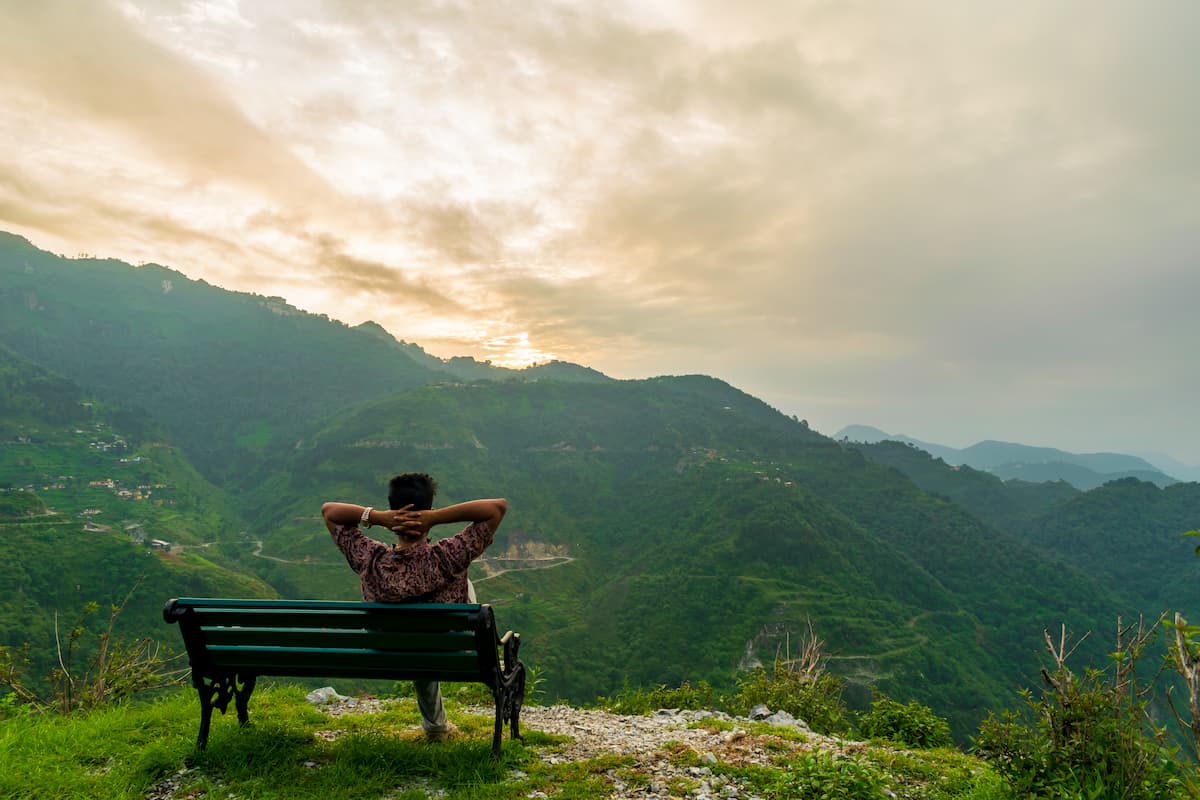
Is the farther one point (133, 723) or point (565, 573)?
point (565, 573)

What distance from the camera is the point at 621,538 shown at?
14125cm

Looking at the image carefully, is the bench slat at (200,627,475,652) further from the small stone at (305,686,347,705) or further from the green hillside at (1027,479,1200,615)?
the green hillside at (1027,479,1200,615)

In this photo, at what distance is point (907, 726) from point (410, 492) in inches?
284

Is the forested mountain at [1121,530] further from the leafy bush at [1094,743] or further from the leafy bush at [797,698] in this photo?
the leafy bush at [1094,743]

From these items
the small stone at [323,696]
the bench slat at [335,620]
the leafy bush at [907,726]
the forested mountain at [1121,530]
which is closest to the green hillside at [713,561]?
the forested mountain at [1121,530]

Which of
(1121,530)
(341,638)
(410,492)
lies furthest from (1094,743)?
(1121,530)

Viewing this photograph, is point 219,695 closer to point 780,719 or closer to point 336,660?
point 336,660

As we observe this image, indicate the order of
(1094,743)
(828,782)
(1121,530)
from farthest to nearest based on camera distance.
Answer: (1121,530), (828,782), (1094,743)

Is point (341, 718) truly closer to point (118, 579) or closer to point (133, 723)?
point (133, 723)

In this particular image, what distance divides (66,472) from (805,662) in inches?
6530

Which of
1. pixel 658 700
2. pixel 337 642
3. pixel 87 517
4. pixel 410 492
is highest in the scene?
pixel 410 492

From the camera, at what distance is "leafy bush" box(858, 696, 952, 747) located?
6.91 m

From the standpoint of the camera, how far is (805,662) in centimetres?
1005

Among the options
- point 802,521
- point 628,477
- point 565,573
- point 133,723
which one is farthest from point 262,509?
point 133,723
